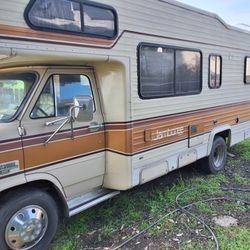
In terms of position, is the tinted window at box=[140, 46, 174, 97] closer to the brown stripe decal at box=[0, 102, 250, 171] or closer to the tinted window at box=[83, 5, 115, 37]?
the brown stripe decal at box=[0, 102, 250, 171]

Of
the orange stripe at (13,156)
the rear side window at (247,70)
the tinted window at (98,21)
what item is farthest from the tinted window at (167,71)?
the rear side window at (247,70)

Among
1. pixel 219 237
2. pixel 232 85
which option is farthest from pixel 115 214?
pixel 232 85

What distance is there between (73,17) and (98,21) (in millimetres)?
355

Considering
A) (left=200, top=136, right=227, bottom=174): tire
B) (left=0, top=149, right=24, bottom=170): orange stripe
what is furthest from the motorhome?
(left=200, top=136, right=227, bottom=174): tire

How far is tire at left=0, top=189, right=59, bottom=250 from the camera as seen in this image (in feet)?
10.9

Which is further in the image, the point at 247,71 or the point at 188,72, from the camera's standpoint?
the point at 247,71

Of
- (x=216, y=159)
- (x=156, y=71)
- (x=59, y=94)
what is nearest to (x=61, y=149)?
(x=59, y=94)

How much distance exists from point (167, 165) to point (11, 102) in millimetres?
2530

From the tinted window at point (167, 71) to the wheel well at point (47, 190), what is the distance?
166 cm

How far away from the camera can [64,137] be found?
3756 mm

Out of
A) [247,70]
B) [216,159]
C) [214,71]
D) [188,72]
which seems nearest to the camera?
[188,72]

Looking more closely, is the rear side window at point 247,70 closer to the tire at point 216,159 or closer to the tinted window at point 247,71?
the tinted window at point 247,71

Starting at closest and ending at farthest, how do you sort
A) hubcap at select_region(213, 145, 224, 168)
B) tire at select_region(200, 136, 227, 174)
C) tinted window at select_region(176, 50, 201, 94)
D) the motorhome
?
the motorhome < tinted window at select_region(176, 50, 201, 94) < tire at select_region(200, 136, 227, 174) < hubcap at select_region(213, 145, 224, 168)

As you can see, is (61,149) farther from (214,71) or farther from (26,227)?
(214,71)
